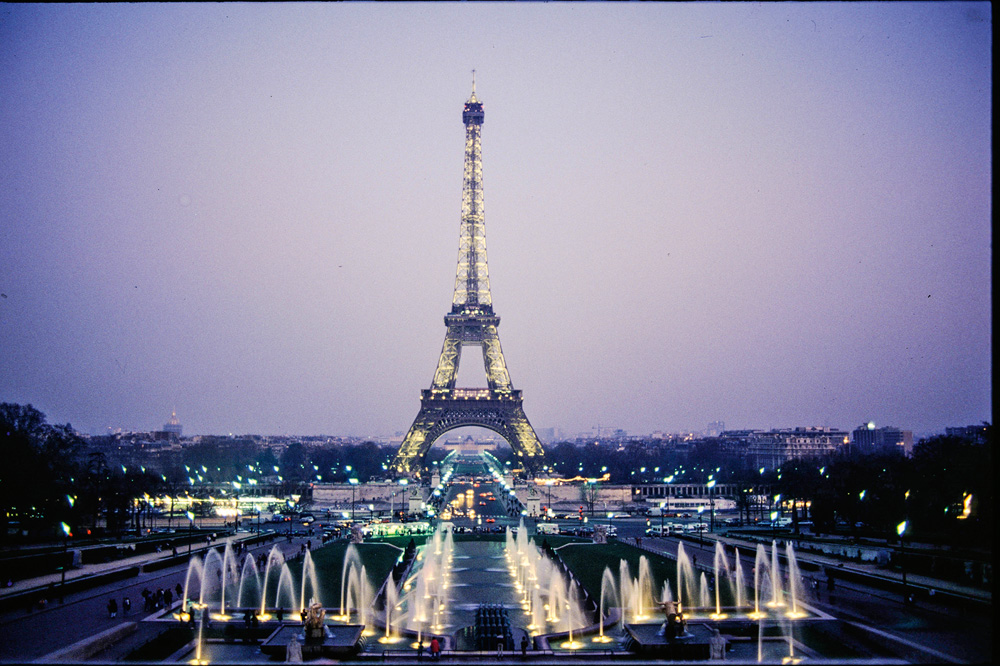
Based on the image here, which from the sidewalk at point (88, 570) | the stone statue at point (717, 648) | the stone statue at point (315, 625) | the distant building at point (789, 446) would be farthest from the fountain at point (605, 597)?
the distant building at point (789, 446)

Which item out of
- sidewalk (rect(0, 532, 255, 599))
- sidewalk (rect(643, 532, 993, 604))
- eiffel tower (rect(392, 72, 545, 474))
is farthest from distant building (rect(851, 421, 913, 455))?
sidewalk (rect(0, 532, 255, 599))

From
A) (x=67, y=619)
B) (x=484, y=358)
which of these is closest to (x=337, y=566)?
(x=67, y=619)

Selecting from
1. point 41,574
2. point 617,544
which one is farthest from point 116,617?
point 617,544

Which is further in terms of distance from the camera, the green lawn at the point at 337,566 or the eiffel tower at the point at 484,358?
the eiffel tower at the point at 484,358

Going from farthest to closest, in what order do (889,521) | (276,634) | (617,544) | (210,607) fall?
1. (617,544)
2. (889,521)
3. (210,607)
4. (276,634)

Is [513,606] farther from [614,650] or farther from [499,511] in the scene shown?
[499,511]

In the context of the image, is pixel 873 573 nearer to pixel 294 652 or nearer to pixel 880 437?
pixel 294 652

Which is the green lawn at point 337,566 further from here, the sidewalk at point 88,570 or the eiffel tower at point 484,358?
the eiffel tower at point 484,358
